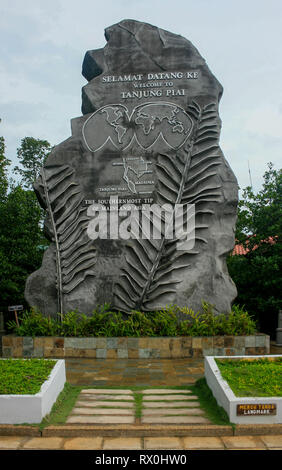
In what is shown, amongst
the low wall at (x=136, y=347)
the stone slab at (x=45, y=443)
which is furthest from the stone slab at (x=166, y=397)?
the low wall at (x=136, y=347)

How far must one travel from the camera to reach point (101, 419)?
150 inches

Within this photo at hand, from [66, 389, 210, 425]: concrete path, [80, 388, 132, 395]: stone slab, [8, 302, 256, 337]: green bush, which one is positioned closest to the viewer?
[66, 389, 210, 425]: concrete path

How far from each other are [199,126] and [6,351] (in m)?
5.46

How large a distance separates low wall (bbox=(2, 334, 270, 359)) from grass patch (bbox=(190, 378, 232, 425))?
71.3 inches

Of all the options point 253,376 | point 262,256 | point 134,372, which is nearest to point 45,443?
point 253,376

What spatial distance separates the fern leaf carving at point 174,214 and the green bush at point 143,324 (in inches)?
9.7

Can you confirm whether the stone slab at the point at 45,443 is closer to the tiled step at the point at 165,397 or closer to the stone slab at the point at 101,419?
the stone slab at the point at 101,419

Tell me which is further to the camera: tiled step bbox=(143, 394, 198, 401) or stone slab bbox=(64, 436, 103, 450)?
tiled step bbox=(143, 394, 198, 401)

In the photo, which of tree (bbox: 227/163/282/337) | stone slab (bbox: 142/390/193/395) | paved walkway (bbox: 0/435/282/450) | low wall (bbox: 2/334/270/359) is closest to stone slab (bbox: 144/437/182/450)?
paved walkway (bbox: 0/435/282/450)

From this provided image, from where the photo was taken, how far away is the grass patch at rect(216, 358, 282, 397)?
383 centimetres

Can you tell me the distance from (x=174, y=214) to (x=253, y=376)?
3.88m

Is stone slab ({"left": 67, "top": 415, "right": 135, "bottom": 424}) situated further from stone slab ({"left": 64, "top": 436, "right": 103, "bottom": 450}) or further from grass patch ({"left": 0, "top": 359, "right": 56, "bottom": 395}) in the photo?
grass patch ({"left": 0, "top": 359, "right": 56, "bottom": 395})

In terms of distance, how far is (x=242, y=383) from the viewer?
13.3ft

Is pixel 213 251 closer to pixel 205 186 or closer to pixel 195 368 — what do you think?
pixel 205 186
